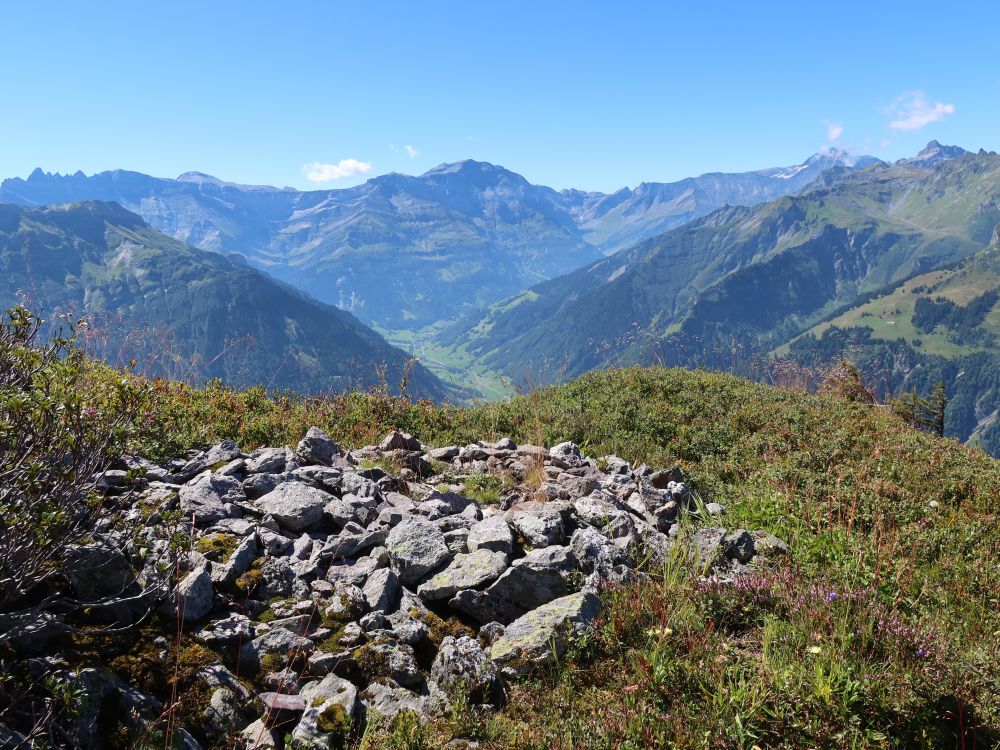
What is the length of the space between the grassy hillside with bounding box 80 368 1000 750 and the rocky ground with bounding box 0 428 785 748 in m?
0.39

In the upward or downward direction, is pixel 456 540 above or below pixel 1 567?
below

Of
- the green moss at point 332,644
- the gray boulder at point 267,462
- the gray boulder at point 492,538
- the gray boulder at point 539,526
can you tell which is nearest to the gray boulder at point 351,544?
the gray boulder at point 492,538

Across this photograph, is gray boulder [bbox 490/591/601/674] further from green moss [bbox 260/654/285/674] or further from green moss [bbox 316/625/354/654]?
green moss [bbox 260/654/285/674]

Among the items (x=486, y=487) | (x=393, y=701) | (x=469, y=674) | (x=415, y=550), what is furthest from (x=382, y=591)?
(x=486, y=487)

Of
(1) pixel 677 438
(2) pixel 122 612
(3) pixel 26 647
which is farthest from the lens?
(1) pixel 677 438

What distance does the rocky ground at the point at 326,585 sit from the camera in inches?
164

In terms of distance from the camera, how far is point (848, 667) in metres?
4.20

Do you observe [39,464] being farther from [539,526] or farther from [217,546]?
[539,526]

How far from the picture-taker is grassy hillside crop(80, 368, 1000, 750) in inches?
156

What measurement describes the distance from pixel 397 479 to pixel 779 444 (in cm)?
757

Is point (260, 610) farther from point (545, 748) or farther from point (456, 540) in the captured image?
point (545, 748)

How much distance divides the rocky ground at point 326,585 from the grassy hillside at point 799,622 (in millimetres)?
392

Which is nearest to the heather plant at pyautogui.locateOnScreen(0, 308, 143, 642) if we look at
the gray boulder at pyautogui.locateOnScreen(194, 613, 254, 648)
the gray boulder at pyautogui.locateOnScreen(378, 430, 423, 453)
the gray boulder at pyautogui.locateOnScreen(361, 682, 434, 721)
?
the gray boulder at pyautogui.locateOnScreen(194, 613, 254, 648)

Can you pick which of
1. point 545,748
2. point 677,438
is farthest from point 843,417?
point 545,748
